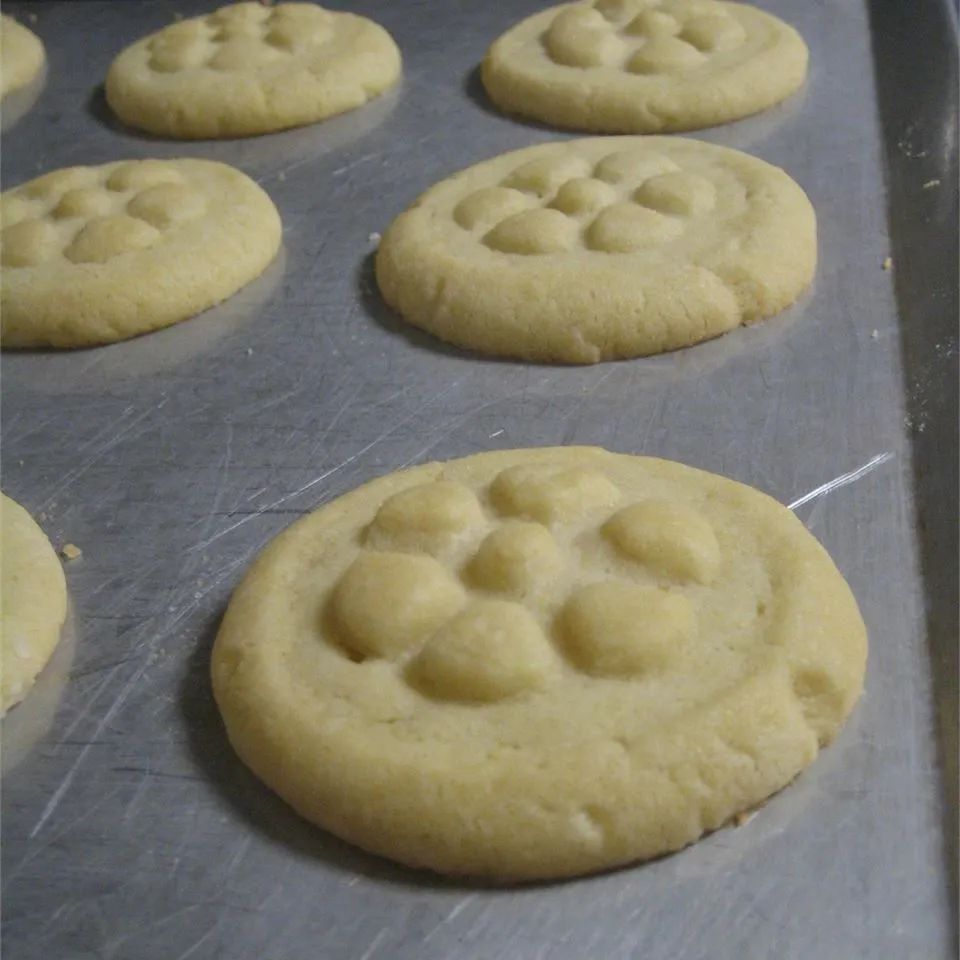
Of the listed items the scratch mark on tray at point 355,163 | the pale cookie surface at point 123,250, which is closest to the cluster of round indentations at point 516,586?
the pale cookie surface at point 123,250

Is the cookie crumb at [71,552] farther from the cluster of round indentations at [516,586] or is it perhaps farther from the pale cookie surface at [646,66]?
the pale cookie surface at [646,66]

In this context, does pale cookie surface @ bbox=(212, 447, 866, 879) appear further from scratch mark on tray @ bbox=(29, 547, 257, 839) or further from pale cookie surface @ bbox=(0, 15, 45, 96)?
pale cookie surface @ bbox=(0, 15, 45, 96)

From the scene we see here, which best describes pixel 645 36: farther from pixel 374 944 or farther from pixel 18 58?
pixel 374 944

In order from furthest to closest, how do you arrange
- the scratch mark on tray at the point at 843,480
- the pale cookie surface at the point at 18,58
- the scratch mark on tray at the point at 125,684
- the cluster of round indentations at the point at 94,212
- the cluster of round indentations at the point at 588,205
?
the pale cookie surface at the point at 18,58, the cluster of round indentations at the point at 94,212, the cluster of round indentations at the point at 588,205, the scratch mark on tray at the point at 843,480, the scratch mark on tray at the point at 125,684

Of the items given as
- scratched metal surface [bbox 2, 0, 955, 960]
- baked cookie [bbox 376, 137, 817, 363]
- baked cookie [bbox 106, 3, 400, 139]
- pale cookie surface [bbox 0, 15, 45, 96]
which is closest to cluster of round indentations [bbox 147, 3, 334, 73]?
baked cookie [bbox 106, 3, 400, 139]

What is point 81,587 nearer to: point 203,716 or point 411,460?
point 203,716

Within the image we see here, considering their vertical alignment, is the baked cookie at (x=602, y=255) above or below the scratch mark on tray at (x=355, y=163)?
above

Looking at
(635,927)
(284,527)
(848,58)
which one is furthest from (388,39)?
(635,927)

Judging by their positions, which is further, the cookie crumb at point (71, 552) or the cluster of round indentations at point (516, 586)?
the cookie crumb at point (71, 552)
